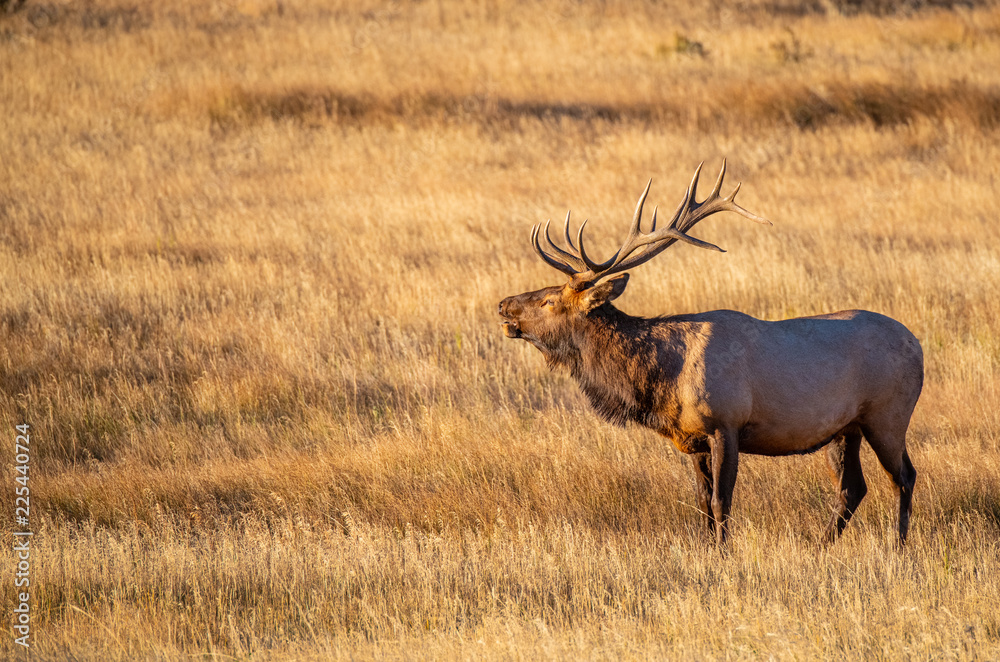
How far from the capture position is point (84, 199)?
1285 cm

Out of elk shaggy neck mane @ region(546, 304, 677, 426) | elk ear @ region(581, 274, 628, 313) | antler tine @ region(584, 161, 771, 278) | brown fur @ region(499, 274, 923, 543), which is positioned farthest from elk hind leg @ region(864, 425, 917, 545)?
elk ear @ region(581, 274, 628, 313)

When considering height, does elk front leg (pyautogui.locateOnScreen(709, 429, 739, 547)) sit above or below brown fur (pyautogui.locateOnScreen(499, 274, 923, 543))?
below

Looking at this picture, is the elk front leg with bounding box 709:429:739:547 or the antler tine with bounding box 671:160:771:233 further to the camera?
the antler tine with bounding box 671:160:771:233

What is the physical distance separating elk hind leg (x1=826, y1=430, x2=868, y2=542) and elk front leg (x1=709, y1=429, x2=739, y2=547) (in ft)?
2.65

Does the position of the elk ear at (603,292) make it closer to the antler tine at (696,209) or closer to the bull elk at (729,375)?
the bull elk at (729,375)

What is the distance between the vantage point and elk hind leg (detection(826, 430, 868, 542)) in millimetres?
5695

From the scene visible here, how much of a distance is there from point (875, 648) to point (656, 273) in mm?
6684

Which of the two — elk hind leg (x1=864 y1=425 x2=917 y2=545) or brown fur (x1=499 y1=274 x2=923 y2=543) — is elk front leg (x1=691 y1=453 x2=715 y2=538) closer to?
brown fur (x1=499 y1=274 x2=923 y2=543)

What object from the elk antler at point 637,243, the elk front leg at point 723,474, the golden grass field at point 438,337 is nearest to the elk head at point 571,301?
the elk antler at point 637,243

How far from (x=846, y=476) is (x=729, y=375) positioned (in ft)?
3.86

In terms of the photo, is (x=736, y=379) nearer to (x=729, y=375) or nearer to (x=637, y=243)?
(x=729, y=375)

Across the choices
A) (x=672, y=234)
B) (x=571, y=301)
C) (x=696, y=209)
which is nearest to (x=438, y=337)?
(x=571, y=301)

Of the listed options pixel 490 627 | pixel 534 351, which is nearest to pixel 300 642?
pixel 490 627

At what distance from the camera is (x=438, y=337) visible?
340 inches
